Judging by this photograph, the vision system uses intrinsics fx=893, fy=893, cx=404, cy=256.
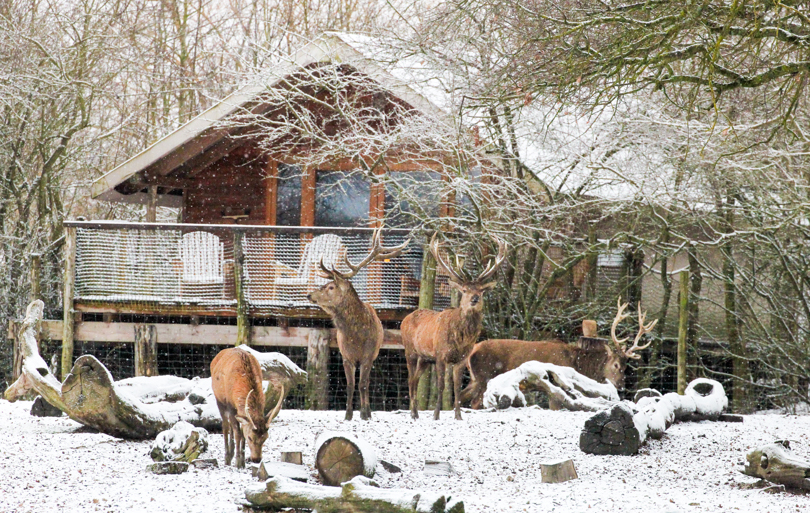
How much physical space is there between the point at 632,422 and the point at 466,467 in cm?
147

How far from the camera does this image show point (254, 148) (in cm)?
1517

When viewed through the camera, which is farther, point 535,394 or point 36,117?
point 36,117

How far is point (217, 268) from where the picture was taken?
1282cm

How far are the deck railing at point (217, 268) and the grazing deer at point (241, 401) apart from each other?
18.9ft

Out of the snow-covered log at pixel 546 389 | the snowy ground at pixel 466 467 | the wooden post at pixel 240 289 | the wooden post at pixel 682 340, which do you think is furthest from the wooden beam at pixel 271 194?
the wooden post at pixel 682 340

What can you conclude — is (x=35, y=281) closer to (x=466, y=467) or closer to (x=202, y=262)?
(x=202, y=262)

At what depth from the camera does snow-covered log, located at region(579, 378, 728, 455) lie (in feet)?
23.3

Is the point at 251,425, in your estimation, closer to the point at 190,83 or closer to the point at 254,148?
the point at 254,148

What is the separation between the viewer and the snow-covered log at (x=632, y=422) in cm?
709

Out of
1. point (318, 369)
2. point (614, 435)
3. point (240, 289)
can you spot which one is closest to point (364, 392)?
point (614, 435)

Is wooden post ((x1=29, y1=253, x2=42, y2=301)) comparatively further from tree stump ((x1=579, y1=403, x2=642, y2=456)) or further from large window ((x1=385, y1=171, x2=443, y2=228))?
Result: tree stump ((x1=579, y1=403, x2=642, y2=456))

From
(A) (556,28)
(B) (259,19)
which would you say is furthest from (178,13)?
(A) (556,28)

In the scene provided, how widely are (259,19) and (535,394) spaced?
54.8 feet

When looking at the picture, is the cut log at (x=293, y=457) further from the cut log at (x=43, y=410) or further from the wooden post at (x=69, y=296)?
the wooden post at (x=69, y=296)
